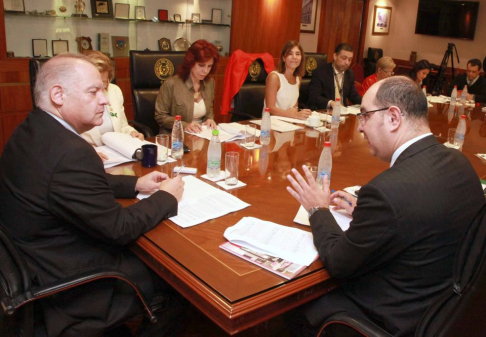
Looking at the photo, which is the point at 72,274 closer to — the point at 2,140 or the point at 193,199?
the point at 193,199

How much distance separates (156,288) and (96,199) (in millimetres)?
526

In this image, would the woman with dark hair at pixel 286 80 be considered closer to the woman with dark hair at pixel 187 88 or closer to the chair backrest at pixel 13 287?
the woman with dark hair at pixel 187 88

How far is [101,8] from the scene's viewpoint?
4863 millimetres

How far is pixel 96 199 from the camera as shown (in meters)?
1.44

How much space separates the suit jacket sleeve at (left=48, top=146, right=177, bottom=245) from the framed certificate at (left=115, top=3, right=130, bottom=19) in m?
3.97

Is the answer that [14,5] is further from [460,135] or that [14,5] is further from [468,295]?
[468,295]

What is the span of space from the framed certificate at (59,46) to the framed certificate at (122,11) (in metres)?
0.64

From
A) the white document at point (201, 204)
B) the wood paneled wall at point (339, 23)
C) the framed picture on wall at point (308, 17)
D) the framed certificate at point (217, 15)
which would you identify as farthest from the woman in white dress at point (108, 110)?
the wood paneled wall at point (339, 23)

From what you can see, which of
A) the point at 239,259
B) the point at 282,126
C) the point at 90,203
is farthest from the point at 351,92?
the point at 90,203

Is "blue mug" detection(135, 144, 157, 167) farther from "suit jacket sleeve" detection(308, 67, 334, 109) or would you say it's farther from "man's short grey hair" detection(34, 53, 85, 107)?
"suit jacket sleeve" detection(308, 67, 334, 109)

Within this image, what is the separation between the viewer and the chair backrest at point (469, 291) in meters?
1.04

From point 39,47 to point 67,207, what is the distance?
365cm

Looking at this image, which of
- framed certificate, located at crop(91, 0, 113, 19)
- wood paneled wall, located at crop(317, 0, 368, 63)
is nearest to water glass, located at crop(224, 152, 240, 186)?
framed certificate, located at crop(91, 0, 113, 19)

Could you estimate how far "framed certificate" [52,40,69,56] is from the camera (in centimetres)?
462
